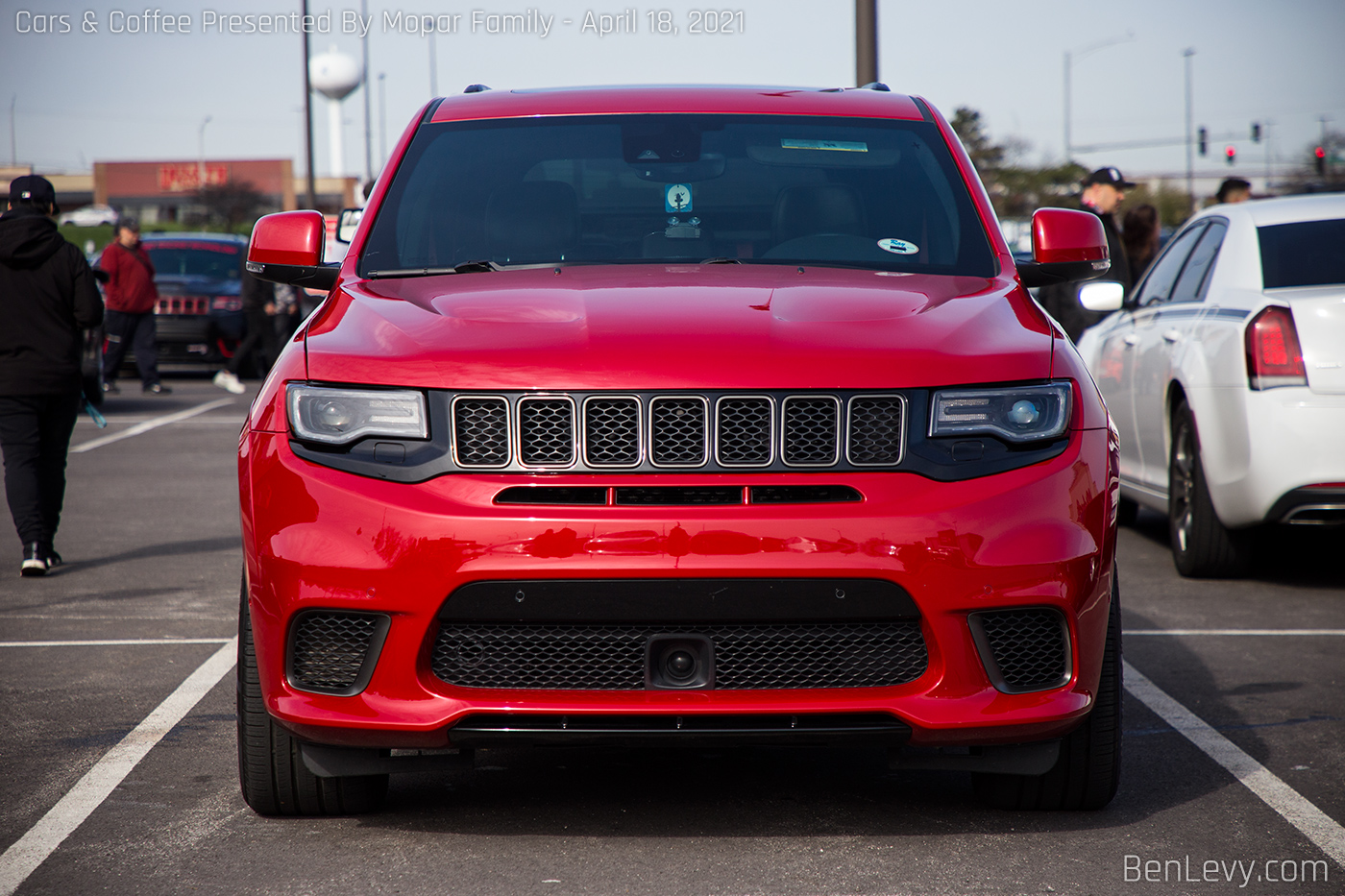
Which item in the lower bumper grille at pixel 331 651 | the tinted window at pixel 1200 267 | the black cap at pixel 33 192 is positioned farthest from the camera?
the black cap at pixel 33 192

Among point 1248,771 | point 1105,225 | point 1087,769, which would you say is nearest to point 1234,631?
point 1248,771

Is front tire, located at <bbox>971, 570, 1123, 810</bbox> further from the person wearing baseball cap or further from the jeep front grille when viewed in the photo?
the person wearing baseball cap

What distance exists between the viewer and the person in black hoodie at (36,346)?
761 centimetres

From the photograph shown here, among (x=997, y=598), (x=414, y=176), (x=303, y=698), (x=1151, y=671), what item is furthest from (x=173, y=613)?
(x=997, y=598)

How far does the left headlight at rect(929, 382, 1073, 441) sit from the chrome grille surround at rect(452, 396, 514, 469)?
3.02ft

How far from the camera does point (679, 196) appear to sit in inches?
182

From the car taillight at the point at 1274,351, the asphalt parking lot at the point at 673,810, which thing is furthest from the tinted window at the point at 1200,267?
the asphalt parking lot at the point at 673,810

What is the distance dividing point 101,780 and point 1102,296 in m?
4.50

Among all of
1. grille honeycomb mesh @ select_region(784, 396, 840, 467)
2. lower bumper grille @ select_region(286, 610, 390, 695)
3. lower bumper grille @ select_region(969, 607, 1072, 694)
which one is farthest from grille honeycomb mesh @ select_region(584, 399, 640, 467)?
lower bumper grille @ select_region(969, 607, 1072, 694)

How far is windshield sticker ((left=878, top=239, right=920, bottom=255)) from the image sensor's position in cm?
444

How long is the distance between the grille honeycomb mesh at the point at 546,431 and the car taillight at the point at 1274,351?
4266mm

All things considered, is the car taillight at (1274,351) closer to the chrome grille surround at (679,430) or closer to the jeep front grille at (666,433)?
the jeep front grille at (666,433)

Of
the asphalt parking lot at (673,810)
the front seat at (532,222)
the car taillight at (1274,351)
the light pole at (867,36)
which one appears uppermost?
the light pole at (867,36)

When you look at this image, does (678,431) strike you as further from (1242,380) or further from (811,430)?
(1242,380)
